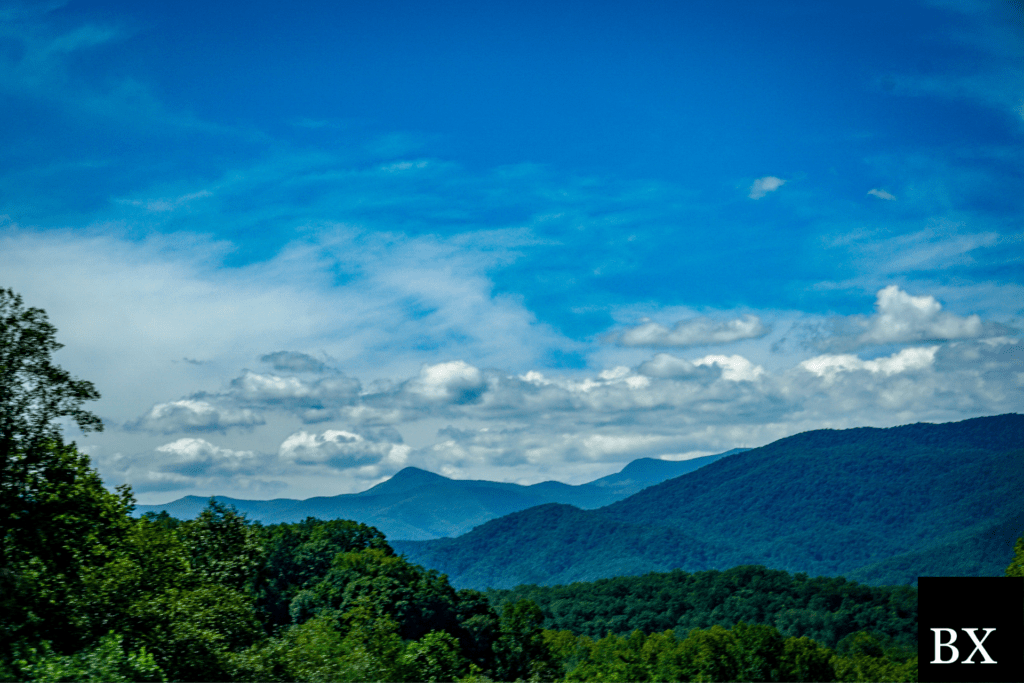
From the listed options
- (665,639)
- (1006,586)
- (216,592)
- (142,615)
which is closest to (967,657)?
(1006,586)

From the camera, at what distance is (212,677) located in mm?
25484

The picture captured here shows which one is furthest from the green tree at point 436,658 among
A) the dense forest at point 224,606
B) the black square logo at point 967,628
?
the black square logo at point 967,628

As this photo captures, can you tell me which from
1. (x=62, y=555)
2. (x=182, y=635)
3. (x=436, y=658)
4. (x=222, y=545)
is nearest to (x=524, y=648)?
(x=436, y=658)

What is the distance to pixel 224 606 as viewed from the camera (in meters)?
35.1

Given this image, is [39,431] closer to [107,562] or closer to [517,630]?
[107,562]

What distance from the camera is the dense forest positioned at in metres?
25.4

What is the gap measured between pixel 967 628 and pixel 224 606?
96.7 ft

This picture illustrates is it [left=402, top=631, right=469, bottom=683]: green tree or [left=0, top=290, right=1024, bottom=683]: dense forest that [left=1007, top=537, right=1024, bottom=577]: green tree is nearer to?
[left=0, top=290, right=1024, bottom=683]: dense forest

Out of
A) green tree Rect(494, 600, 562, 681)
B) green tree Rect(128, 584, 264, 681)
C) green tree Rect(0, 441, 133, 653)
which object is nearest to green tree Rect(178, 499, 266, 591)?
green tree Rect(128, 584, 264, 681)

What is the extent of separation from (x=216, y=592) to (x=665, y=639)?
9639 centimetres

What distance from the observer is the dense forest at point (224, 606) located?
25.4 meters

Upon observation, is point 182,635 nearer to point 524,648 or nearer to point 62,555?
point 62,555

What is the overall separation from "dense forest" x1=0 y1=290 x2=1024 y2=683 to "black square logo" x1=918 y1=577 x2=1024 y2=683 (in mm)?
16668

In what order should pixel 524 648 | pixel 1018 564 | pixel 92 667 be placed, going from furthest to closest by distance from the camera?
pixel 524 648, pixel 1018 564, pixel 92 667
